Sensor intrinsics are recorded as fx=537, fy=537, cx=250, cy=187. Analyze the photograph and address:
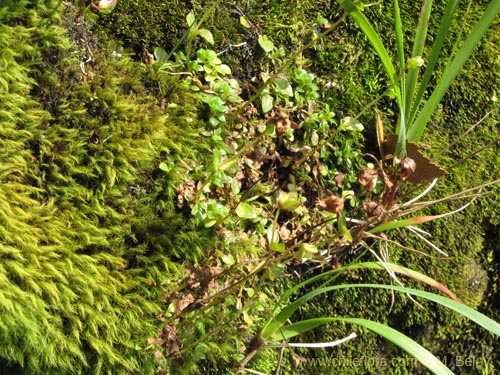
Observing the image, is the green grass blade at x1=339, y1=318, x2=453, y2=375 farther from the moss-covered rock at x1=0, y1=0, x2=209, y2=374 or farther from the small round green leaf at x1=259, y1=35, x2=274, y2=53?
the small round green leaf at x1=259, y1=35, x2=274, y2=53

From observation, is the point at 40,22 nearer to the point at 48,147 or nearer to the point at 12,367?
the point at 48,147

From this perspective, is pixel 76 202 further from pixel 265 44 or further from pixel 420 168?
pixel 420 168

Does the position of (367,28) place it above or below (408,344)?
above

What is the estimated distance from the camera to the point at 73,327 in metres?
1.48

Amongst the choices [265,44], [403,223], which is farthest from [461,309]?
[265,44]

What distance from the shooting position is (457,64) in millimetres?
1815

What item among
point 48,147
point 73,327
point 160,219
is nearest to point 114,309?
point 73,327

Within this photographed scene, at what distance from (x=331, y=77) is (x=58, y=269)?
1248 millimetres

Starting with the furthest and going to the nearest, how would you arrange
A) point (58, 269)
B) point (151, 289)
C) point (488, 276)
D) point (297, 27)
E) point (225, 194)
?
point (488, 276) < point (297, 27) < point (225, 194) < point (151, 289) < point (58, 269)

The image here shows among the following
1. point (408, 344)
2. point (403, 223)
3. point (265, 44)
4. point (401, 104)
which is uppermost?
point (265, 44)

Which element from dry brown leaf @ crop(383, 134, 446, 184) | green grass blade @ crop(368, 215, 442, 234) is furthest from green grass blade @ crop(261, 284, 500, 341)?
dry brown leaf @ crop(383, 134, 446, 184)

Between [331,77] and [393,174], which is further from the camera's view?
[331,77]

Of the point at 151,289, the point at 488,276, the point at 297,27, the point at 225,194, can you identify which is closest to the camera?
the point at 151,289

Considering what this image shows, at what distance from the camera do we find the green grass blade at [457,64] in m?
1.72
